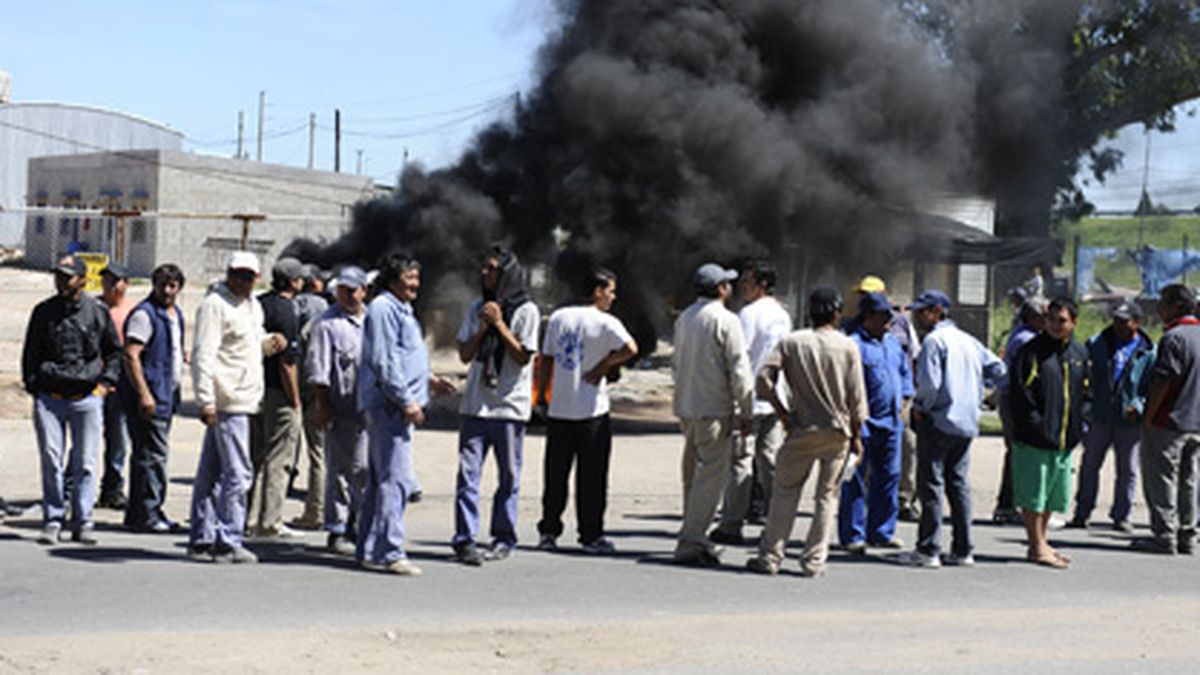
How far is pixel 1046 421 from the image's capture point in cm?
911

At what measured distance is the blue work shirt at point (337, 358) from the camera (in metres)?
8.63

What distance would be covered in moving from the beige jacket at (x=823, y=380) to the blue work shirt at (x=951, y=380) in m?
0.80

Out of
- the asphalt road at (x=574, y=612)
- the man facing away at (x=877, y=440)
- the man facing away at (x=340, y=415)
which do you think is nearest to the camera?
the asphalt road at (x=574, y=612)

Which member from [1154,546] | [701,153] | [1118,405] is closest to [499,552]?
[1154,546]

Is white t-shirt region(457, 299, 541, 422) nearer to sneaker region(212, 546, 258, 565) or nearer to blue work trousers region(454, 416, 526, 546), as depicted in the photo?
blue work trousers region(454, 416, 526, 546)

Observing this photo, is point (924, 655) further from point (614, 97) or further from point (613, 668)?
point (614, 97)

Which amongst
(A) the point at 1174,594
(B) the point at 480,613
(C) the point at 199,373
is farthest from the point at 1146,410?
(C) the point at 199,373

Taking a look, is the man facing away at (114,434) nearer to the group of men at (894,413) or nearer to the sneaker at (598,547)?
the sneaker at (598,547)

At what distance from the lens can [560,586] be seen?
7816 millimetres

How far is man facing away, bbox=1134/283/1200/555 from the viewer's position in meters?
9.81

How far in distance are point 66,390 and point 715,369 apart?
3.79 meters

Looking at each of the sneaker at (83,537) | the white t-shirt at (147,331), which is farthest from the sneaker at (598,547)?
the white t-shirt at (147,331)

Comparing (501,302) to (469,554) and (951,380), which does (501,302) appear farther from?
(951,380)

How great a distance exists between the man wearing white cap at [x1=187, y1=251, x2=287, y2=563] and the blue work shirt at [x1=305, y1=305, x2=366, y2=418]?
503 millimetres
